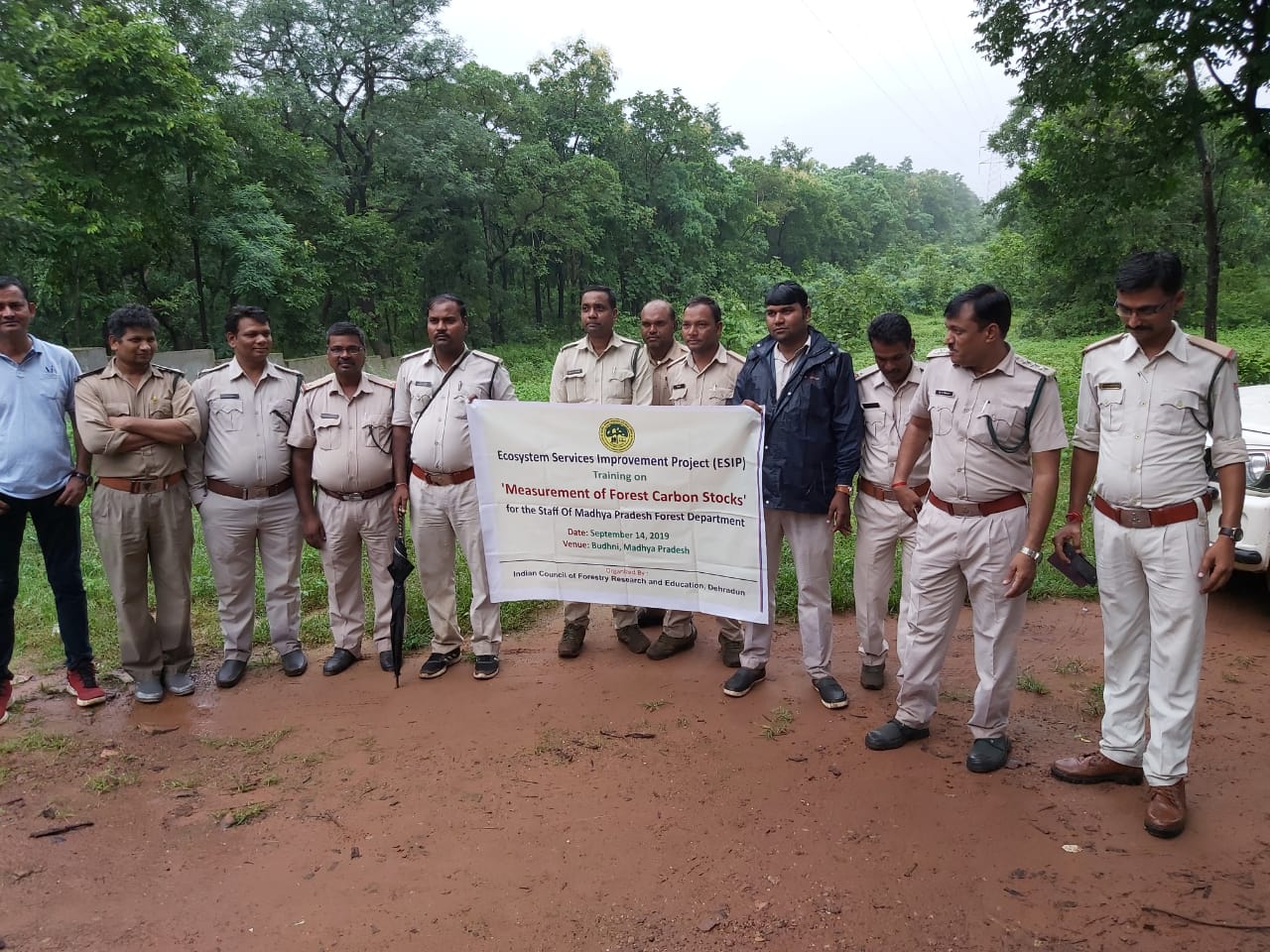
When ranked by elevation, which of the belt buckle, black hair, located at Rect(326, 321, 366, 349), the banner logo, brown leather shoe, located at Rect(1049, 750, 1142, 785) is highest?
black hair, located at Rect(326, 321, 366, 349)

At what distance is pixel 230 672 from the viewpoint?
15.0 feet

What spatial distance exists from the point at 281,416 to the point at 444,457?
0.93 metres

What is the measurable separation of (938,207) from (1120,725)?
329ft

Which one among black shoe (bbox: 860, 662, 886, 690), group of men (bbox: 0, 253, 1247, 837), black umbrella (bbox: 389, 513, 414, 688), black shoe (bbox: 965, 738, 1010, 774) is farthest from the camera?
black umbrella (bbox: 389, 513, 414, 688)

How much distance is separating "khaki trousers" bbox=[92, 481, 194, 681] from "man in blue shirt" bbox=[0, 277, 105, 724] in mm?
154

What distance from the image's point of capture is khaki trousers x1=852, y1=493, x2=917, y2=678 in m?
3.97

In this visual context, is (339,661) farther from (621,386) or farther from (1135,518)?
(1135,518)

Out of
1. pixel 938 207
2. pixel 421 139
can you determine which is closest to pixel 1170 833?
pixel 421 139

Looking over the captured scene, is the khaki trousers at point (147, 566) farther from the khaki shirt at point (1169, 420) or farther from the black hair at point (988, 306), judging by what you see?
the khaki shirt at point (1169, 420)

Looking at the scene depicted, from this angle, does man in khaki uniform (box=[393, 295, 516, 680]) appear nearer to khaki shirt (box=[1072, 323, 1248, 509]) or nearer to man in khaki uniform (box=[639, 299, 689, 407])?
man in khaki uniform (box=[639, 299, 689, 407])

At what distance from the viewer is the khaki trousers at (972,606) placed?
129 inches

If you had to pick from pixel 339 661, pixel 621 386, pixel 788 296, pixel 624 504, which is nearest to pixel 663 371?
pixel 621 386

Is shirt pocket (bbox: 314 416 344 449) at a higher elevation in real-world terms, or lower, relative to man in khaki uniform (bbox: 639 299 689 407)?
lower

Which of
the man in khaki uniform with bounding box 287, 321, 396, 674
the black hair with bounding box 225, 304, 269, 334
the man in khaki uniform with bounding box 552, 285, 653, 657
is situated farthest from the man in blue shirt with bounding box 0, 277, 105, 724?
the man in khaki uniform with bounding box 552, 285, 653, 657
